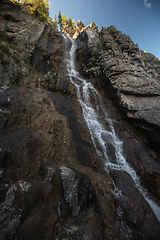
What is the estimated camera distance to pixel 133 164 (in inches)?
348

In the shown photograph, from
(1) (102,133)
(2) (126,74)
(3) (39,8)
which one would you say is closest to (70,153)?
(1) (102,133)

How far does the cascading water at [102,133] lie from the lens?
8117mm

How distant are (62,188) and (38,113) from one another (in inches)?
203

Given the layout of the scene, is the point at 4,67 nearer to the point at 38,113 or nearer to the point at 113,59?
the point at 38,113

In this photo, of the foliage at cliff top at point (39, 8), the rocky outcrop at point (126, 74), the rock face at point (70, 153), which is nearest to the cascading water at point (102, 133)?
the rock face at point (70, 153)

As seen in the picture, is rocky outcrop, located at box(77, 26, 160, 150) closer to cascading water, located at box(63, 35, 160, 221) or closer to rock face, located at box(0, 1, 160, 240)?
rock face, located at box(0, 1, 160, 240)

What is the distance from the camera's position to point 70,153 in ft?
23.5

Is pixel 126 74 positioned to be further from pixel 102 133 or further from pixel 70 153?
pixel 70 153

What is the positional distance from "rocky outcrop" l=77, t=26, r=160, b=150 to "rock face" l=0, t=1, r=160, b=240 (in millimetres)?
111

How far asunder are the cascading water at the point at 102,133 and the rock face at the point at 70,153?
565mm

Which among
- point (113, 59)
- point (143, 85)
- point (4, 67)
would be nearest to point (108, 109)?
point (143, 85)

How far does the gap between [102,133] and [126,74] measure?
27.0 feet

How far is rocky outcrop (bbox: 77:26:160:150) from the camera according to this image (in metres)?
11.5

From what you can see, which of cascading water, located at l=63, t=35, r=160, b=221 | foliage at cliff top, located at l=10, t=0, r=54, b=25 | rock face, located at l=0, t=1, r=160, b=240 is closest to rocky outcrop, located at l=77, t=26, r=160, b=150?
rock face, located at l=0, t=1, r=160, b=240
